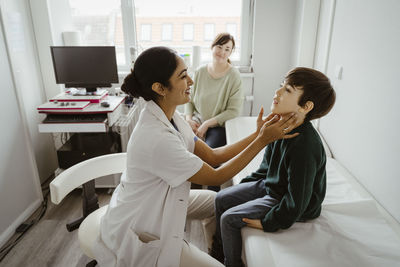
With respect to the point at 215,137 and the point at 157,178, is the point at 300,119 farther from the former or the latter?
the point at 215,137

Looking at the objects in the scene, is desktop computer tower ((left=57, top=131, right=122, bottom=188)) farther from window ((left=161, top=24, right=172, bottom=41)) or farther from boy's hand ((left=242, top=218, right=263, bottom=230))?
boy's hand ((left=242, top=218, right=263, bottom=230))

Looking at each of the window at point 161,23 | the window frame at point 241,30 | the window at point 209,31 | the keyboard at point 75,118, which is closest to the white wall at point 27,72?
the keyboard at point 75,118

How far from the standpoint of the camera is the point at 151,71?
3.72 ft

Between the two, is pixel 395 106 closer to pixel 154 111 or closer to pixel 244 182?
pixel 244 182

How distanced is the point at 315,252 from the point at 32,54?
98.1 inches

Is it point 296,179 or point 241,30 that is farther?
point 241,30

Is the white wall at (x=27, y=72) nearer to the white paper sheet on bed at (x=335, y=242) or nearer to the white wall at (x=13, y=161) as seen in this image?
the white wall at (x=13, y=161)

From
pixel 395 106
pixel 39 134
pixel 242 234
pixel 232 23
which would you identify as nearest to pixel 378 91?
pixel 395 106

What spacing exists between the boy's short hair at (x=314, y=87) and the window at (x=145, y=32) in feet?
7.22

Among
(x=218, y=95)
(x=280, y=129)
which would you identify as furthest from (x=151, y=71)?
(x=218, y=95)

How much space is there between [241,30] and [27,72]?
1.95 m

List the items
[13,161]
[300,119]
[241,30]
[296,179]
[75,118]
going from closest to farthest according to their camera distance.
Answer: [296,179] → [300,119] → [13,161] → [75,118] → [241,30]

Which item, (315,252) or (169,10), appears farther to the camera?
(169,10)

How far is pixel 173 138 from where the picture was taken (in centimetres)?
112
